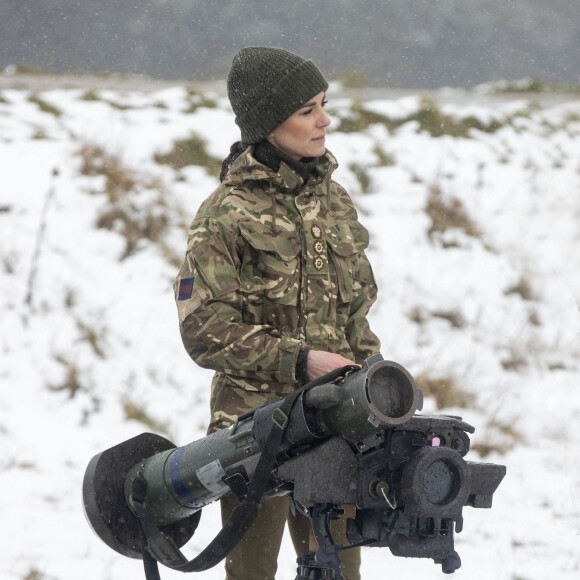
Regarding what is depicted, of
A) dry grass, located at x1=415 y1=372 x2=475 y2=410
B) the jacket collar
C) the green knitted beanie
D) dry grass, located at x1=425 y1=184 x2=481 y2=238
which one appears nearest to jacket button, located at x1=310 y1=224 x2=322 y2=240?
the jacket collar

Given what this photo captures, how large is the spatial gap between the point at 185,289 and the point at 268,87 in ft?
2.02

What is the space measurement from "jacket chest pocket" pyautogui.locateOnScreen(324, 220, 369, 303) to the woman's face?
23 centimetres

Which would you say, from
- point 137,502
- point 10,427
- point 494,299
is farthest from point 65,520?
point 494,299

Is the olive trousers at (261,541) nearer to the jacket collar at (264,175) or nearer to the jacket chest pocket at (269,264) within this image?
the jacket chest pocket at (269,264)

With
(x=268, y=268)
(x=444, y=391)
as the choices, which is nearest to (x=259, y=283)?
(x=268, y=268)

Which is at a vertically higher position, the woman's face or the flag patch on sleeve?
the woman's face

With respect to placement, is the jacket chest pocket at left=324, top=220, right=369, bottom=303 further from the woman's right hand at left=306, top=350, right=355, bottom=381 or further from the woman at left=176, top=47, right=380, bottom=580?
the woman's right hand at left=306, top=350, right=355, bottom=381

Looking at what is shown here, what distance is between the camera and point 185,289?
7.82 ft

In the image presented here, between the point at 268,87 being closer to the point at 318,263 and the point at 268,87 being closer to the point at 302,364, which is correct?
the point at 318,263

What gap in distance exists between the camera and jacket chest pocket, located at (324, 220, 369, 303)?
2.53 meters

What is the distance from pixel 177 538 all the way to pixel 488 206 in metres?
6.13

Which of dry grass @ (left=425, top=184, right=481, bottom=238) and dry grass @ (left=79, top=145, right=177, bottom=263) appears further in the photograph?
dry grass @ (left=425, top=184, right=481, bottom=238)

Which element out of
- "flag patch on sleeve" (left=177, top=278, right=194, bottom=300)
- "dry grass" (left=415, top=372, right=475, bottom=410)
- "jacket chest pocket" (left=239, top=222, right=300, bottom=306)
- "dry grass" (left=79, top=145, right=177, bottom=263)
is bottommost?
"flag patch on sleeve" (left=177, top=278, right=194, bottom=300)

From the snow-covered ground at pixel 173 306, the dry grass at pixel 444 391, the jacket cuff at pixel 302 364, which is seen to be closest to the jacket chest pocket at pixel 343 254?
the jacket cuff at pixel 302 364
